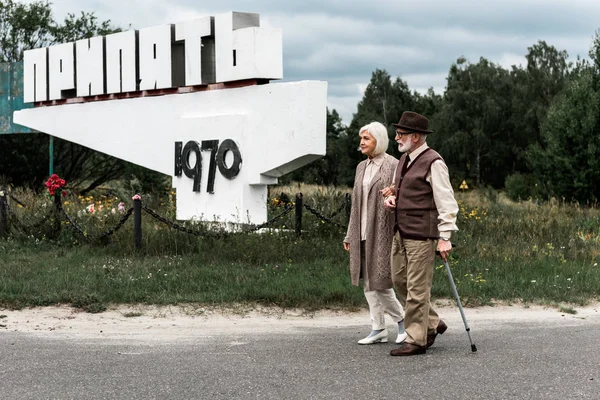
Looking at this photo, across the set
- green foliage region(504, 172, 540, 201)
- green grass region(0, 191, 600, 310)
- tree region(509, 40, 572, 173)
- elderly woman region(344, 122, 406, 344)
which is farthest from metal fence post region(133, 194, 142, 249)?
tree region(509, 40, 572, 173)

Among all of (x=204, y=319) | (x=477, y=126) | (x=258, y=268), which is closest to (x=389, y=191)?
(x=204, y=319)

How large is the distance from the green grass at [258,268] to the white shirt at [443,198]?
9.13 feet

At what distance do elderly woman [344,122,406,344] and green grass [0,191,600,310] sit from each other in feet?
6.13

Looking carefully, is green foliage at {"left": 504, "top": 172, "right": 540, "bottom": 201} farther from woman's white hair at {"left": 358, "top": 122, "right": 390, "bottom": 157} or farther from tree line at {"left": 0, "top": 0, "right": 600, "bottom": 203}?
woman's white hair at {"left": 358, "top": 122, "right": 390, "bottom": 157}

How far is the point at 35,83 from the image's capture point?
19.4 m

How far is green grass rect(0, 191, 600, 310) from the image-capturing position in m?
9.46

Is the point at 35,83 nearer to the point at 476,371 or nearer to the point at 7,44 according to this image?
the point at 7,44

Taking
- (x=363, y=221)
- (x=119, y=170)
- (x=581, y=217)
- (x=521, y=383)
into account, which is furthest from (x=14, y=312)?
(x=119, y=170)

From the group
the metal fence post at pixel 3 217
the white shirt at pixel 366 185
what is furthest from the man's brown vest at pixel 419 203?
the metal fence post at pixel 3 217

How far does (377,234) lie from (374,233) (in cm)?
4

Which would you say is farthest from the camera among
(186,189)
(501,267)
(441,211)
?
(186,189)

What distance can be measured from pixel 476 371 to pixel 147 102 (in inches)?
445

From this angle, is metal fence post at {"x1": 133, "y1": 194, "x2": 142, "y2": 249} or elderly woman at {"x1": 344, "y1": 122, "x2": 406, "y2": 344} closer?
elderly woman at {"x1": 344, "y1": 122, "x2": 406, "y2": 344}

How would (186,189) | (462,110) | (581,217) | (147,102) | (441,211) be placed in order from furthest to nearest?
1. (462,110)
2. (581,217)
3. (147,102)
4. (186,189)
5. (441,211)
